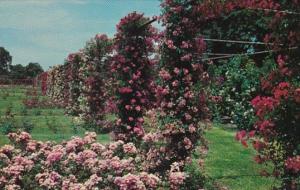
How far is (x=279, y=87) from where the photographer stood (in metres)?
6.52

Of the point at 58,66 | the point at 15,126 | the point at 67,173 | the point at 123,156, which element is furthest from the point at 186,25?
the point at 58,66

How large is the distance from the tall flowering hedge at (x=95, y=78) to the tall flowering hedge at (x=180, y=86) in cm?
999

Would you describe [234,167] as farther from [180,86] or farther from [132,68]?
[132,68]

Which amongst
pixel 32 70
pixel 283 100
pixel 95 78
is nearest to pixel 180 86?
pixel 283 100

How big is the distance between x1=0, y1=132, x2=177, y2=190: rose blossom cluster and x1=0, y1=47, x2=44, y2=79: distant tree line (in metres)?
98.9

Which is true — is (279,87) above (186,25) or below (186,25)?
below

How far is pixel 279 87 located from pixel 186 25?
225 inches

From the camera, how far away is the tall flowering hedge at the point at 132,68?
15539 mm

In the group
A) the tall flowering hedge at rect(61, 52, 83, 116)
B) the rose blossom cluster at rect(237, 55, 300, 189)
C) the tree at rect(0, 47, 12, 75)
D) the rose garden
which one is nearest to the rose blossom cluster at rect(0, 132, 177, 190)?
the rose garden

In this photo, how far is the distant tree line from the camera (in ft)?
→ 362

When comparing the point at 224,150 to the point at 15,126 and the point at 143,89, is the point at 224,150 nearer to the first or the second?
the point at 143,89

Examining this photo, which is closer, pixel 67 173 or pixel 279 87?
pixel 279 87

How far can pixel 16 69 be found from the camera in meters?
122

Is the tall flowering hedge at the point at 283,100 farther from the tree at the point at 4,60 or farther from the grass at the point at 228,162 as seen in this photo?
the tree at the point at 4,60
